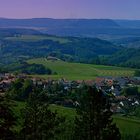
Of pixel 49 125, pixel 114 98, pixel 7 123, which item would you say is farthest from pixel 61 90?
pixel 7 123

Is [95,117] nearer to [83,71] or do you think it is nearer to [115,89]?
[115,89]

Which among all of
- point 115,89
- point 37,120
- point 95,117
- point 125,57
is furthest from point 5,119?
point 125,57

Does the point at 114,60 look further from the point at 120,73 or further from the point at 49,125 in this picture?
the point at 49,125

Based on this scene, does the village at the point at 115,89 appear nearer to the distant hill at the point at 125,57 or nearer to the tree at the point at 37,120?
the tree at the point at 37,120

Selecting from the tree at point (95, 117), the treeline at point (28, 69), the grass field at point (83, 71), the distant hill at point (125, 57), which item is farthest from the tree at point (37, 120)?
the distant hill at point (125, 57)

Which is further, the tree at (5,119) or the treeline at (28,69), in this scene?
the treeline at (28,69)

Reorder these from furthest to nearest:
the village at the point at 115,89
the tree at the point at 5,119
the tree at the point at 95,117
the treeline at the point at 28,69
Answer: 1. the treeline at the point at 28,69
2. the village at the point at 115,89
3. the tree at the point at 95,117
4. the tree at the point at 5,119
